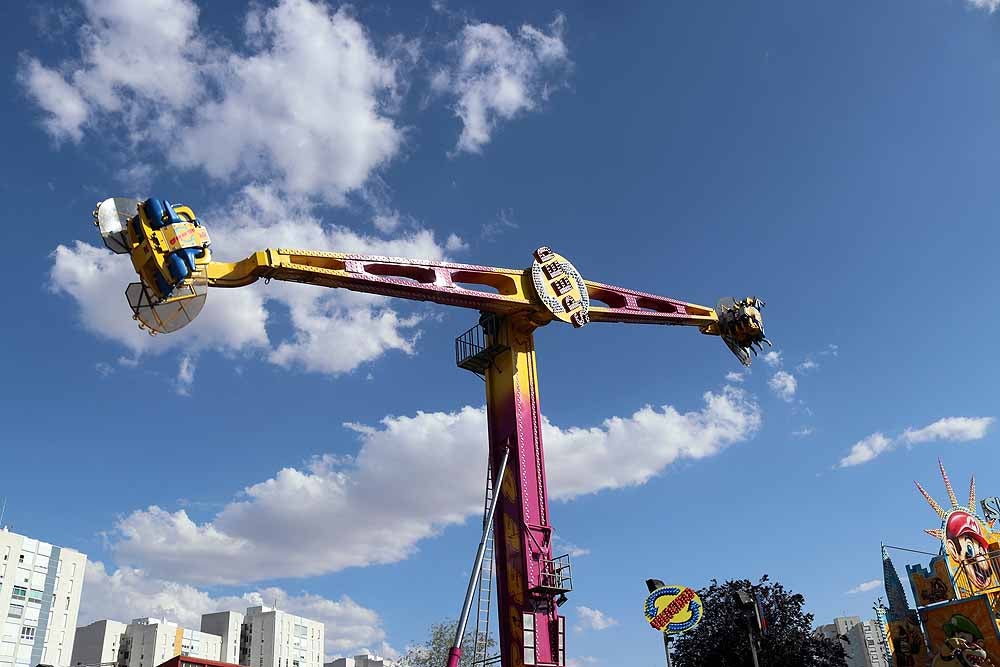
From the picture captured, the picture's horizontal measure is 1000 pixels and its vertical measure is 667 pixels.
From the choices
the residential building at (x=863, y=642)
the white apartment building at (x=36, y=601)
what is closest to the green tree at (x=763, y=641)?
the white apartment building at (x=36, y=601)

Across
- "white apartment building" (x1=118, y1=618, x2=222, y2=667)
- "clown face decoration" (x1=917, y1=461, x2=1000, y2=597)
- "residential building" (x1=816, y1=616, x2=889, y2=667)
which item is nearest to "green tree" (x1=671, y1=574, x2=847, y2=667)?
"clown face decoration" (x1=917, y1=461, x2=1000, y2=597)

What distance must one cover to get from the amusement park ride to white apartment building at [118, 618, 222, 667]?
91298 mm

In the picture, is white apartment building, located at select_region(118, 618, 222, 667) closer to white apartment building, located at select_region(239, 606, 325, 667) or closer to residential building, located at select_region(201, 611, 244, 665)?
residential building, located at select_region(201, 611, 244, 665)

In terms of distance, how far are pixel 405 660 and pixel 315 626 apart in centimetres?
7492

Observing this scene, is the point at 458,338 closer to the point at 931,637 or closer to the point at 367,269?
the point at 367,269

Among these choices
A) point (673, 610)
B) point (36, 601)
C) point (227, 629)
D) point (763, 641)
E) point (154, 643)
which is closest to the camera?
point (673, 610)

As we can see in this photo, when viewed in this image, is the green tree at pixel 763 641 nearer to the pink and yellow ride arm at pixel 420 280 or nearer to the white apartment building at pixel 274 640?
the pink and yellow ride arm at pixel 420 280

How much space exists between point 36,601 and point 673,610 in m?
75.2

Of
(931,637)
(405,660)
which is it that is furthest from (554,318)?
(405,660)

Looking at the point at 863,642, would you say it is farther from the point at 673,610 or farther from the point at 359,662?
the point at 673,610

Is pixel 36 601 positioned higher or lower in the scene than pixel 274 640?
lower

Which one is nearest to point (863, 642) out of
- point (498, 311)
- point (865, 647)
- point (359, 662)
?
point (865, 647)

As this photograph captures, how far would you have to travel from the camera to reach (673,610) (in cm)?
1922

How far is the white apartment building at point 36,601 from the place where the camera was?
234ft
